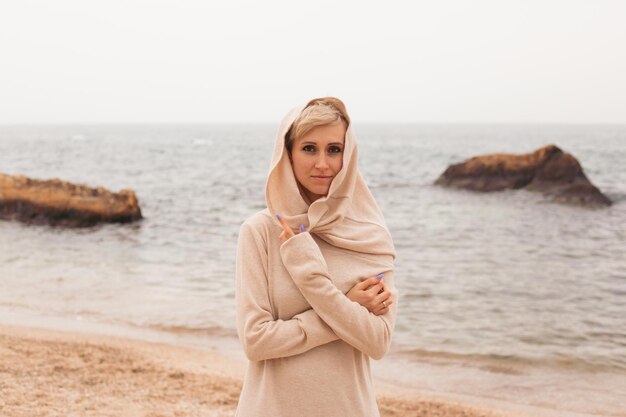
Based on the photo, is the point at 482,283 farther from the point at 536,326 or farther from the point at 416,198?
the point at 416,198

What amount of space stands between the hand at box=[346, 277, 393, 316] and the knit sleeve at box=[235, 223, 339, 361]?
153mm

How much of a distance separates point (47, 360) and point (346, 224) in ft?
16.9

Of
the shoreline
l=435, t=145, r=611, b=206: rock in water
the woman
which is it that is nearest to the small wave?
the shoreline

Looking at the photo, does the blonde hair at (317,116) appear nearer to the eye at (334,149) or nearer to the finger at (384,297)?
the eye at (334,149)

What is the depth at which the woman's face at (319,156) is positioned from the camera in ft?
7.64

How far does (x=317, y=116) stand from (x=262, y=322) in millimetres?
760

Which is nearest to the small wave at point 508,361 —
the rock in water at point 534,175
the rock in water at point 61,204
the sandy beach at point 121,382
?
the sandy beach at point 121,382

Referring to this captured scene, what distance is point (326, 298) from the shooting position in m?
2.22

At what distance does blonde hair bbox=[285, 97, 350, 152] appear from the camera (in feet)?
7.55

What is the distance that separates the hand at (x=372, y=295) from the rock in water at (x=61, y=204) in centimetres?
1658

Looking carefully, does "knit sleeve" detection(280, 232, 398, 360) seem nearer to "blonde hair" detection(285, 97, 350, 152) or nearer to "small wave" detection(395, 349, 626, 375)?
"blonde hair" detection(285, 97, 350, 152)

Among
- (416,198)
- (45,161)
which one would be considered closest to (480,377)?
(416,198)

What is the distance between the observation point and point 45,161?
46000mm

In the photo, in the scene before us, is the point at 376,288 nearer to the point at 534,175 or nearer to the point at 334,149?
the point at 334,149
